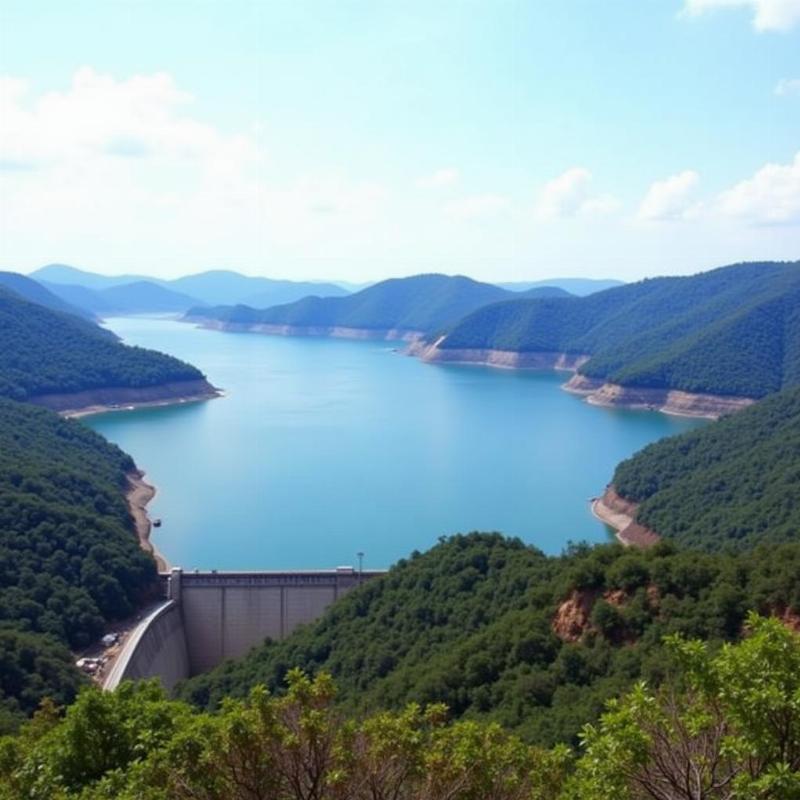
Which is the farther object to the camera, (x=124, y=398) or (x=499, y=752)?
(x=124, y=398)

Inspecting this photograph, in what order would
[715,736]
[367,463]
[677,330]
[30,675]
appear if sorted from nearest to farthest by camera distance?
[715,736], [30,675], [367,463], [677,330]

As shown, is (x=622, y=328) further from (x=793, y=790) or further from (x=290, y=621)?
(x=793, y=790)

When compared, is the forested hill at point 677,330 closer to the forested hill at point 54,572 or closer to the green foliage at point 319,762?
the forested hill at point 54,572

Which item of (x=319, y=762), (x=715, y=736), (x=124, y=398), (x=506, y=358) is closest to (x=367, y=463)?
(x=124, y=398)

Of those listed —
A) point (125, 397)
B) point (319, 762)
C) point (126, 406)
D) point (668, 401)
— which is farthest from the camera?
point (668, 401)

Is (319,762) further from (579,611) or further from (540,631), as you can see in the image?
(579,611)

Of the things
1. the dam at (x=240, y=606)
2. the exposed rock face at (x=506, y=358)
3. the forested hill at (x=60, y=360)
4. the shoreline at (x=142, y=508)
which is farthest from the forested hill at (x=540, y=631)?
the exposed rock face at (x=506, y=358)

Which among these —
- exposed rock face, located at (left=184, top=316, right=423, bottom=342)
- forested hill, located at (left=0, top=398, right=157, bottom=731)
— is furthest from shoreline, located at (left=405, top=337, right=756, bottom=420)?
forested hill, located at (left=0, top=398, right=157, bottom=731)
